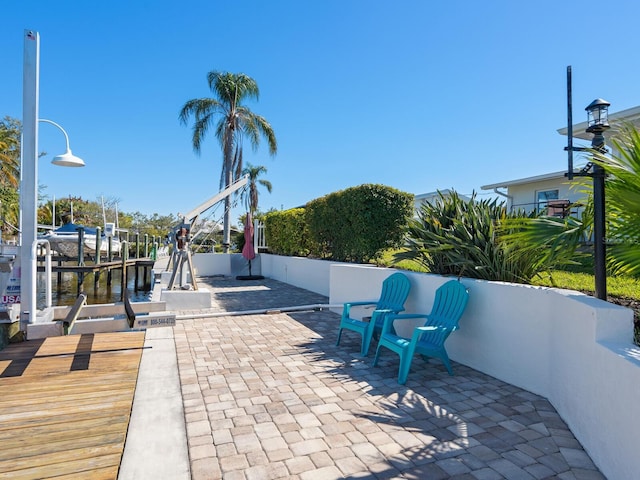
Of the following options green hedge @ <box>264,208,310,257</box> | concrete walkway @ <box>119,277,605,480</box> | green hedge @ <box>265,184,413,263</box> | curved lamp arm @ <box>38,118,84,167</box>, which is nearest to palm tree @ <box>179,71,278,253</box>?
green hedge @ <box>264,208,310,257</box>

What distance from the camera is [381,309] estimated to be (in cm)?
540

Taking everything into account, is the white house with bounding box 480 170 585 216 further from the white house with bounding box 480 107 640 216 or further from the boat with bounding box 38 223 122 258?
the boat with bounding box 38 223 122 258

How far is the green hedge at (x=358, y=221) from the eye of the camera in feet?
27.1

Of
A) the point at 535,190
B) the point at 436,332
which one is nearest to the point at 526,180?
the point at 535,190

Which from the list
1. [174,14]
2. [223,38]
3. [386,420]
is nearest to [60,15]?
[174,14]

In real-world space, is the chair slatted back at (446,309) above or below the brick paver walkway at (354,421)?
A: above

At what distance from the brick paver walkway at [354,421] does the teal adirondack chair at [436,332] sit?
0.91 feet

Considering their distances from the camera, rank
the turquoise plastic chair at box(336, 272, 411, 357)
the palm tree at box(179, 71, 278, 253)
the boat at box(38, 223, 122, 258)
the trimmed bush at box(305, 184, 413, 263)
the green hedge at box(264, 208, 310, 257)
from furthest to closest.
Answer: the boat at box(38, 223, 122, 258) → the palm tree at box(179, 71, 278, 253) → the green hedge at box(264, 208, 310, 257) → the trimmed bush at box(305, 184, 413, 263) → the turquoise plastic chair at box(336, 272, 411, 357)

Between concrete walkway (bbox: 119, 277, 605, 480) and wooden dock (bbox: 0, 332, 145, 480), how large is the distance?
167mm

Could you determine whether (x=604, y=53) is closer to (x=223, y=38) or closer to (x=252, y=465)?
(x=252, y=465)

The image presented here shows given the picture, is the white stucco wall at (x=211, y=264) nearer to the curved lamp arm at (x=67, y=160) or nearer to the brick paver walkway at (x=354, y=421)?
the curved lamp arm at (x=67, y=160)

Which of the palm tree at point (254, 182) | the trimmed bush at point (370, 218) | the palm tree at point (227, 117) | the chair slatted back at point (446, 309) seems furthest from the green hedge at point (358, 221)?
the palm tree at point (254, 182)

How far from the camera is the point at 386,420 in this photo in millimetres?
3070

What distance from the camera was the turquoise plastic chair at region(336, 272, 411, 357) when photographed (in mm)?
4854
